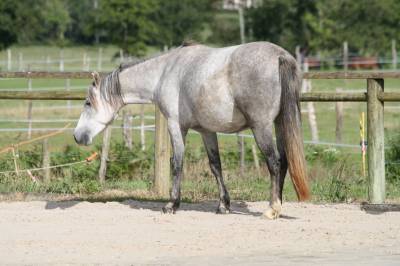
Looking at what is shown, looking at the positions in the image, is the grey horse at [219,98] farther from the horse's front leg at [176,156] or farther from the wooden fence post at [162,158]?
the wooden fence post at [162,158]

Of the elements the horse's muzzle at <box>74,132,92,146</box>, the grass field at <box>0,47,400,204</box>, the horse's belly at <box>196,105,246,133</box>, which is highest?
the horse's belly at <box>196,105,246,133</box>

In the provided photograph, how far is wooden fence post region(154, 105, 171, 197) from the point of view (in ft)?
34.0

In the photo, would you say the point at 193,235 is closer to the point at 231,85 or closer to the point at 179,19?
the point at 231,85

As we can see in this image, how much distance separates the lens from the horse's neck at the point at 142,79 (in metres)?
9.29

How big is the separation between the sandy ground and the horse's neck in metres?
1.07

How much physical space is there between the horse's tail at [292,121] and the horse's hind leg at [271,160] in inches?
5.3

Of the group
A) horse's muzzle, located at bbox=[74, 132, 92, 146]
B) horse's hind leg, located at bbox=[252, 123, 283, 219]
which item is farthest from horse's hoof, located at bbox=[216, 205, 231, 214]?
horse's muzzle, located at bbox=[74, 132, 92, 146]

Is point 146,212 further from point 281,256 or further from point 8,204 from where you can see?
point 281,256

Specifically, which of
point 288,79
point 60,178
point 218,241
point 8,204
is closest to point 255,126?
point 288,79

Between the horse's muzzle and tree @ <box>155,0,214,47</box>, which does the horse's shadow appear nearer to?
the horse's muzzle

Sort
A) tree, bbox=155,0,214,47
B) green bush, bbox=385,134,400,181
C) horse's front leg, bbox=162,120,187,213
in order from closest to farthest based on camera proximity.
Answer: horse's front leg, bbox=162,120,187,213 → green bush, bbox=385,134,400,181 → tree, bbox=155,0,214,47

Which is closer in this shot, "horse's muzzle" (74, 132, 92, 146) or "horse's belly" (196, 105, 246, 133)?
"horse's belly" (196, 105, 246, 133)

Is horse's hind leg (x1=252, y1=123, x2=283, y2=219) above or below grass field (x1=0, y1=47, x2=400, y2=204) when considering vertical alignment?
→ above

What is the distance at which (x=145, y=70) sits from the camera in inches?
368
